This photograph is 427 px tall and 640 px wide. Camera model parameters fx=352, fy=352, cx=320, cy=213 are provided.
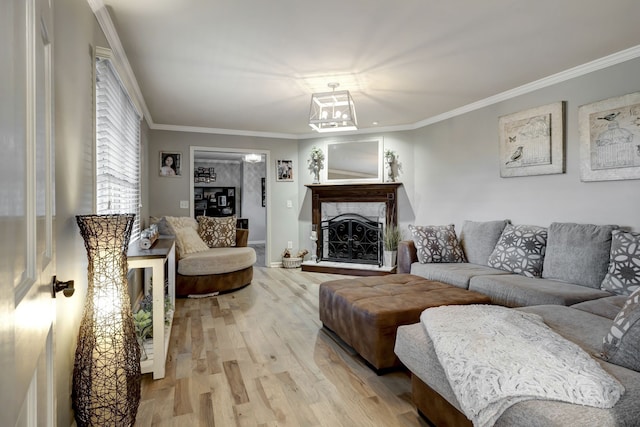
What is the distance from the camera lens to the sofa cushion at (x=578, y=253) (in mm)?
2781

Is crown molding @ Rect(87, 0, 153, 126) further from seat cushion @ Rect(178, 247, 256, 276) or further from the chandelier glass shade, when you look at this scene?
seat cushion @ Rect(178, 247, 256, 276)

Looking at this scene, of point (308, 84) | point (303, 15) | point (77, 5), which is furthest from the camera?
point (308, 84)

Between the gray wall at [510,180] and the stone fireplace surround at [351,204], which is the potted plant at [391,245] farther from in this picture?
the gray wall at [510,180]

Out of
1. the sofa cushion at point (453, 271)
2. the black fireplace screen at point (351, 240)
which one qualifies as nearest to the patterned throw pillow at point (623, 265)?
the sofa cushion at point (453, 271)

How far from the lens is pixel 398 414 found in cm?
188

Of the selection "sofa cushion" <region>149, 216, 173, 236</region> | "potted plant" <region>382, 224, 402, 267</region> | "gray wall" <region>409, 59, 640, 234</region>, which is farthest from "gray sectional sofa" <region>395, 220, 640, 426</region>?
"sofa cushion" <region>149, 216, 173, 236</region>

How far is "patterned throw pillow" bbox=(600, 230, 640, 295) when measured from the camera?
254 centimetres

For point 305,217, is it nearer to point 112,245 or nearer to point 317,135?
point 317,135

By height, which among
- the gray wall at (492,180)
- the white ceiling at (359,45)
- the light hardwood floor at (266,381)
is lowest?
the light hardwood floor at (266,381)

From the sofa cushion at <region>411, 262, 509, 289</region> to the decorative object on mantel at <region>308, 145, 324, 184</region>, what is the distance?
2498 millimetres

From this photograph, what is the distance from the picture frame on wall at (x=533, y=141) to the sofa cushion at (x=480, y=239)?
23.6 inches

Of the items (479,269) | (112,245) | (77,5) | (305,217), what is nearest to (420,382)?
(112,245)

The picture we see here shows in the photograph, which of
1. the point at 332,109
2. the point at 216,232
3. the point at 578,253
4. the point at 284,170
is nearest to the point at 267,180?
the point at 284,170

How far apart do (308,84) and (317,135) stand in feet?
7.98
